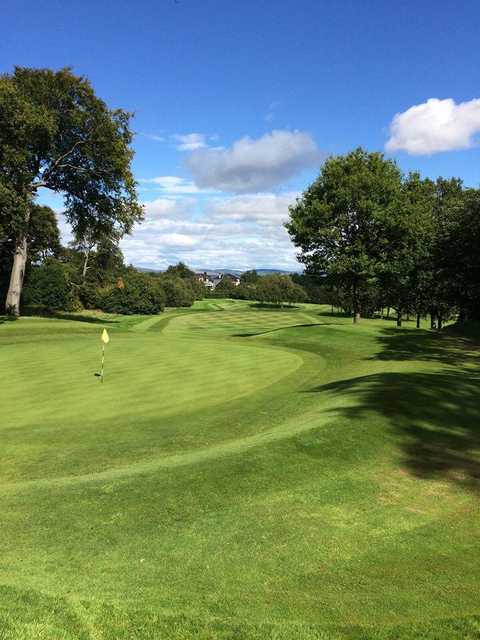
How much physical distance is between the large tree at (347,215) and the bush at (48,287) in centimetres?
5395

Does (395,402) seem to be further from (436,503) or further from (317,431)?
(436,503)

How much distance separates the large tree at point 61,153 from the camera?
1433 inches

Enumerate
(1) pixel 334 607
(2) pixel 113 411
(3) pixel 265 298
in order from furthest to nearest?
(3) pixel 265 298
(2) pixel 113 411
(1) pixel 334 607

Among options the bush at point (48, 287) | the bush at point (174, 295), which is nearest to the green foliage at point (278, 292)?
the bush at point (174, 295)

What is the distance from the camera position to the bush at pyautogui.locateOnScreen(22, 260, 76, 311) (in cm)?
8088

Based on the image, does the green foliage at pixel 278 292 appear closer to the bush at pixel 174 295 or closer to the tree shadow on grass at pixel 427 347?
the bush at pixel 174 295

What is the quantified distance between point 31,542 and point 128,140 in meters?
41.4

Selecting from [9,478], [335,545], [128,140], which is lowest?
[9,478]

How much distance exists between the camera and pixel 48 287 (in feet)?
268

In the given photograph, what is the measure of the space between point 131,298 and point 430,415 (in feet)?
324

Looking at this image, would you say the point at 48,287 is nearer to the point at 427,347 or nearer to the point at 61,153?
the point at 61,153

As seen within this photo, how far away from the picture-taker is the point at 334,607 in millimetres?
5352

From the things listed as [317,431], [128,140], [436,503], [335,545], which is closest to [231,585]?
[335,545]

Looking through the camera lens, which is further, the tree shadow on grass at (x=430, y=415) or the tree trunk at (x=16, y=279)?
the tree trunk at (x=16, y=279)
